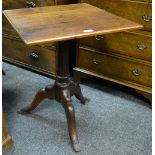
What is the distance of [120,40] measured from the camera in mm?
2344

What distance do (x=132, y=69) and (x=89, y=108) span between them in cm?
50

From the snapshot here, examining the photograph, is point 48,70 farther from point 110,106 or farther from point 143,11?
point 143,11

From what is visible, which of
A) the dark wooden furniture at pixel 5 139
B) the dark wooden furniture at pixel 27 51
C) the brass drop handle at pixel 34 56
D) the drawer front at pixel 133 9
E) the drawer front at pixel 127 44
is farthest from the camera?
the brass drop handle at pixel 34 56

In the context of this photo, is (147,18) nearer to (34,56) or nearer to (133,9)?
(133,9)

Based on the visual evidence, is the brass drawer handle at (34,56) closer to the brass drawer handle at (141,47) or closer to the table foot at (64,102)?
the table foot at (64,102)

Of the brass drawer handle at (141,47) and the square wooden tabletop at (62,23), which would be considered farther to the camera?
the brass drawer handle at (141,47)

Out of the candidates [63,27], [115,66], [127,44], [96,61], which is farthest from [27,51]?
[63,27]

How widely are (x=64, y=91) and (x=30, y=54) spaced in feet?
3.12

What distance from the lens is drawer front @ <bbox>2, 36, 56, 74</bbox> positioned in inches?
107

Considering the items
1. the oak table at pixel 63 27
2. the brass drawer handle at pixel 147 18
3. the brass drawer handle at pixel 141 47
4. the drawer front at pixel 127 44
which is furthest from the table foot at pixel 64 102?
the brass drawer handle at pixel 147 18

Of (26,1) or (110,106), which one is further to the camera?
(26,1)

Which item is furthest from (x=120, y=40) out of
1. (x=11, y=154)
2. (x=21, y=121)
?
(x=11, y=154)

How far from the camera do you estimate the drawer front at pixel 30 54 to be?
2.73 m

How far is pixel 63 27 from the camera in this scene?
159 centimetres
